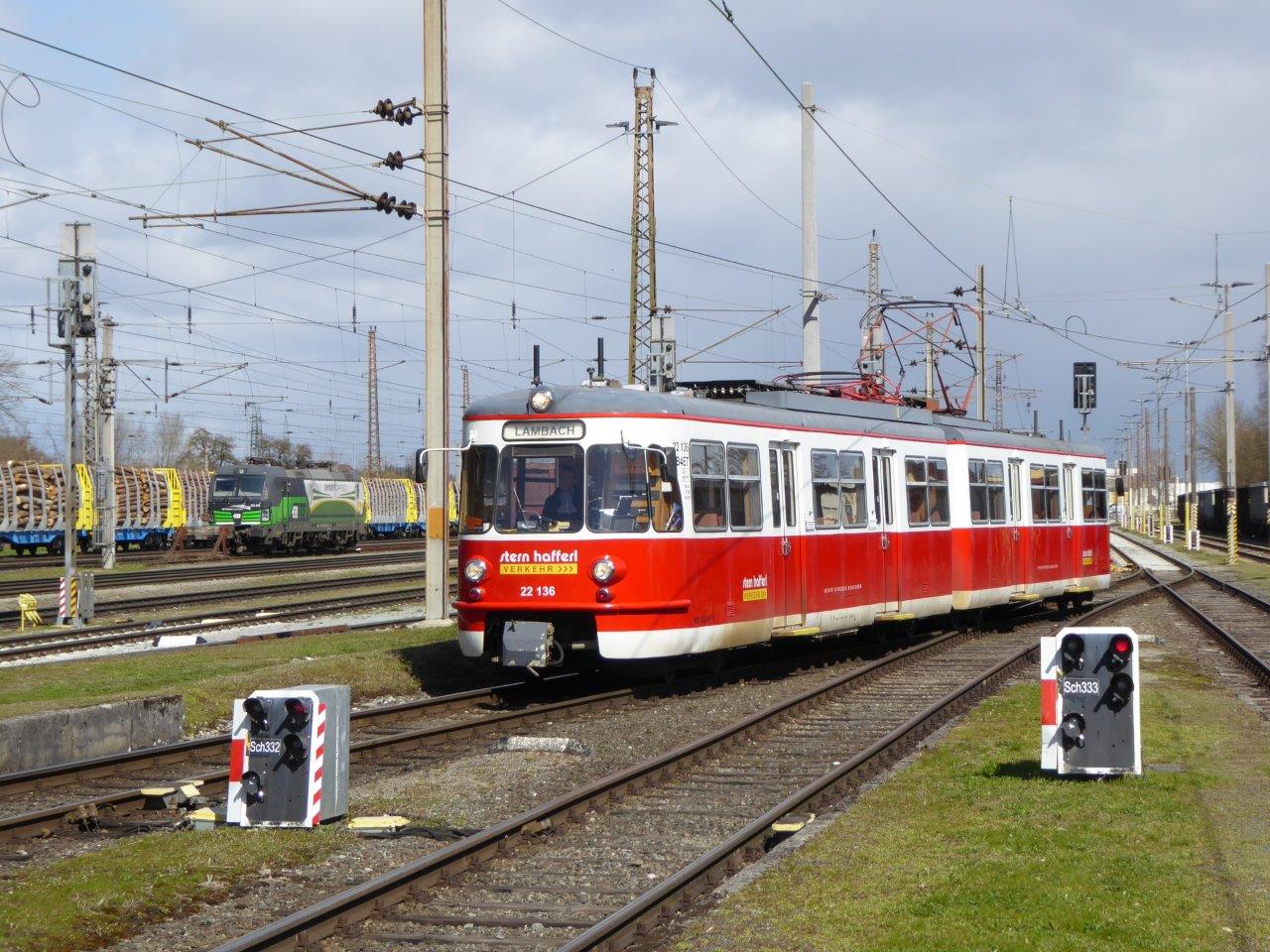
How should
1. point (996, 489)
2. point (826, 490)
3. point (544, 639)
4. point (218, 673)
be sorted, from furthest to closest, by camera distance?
point (996, 489), point (826, 490), point (218, 673), point (544, 639)

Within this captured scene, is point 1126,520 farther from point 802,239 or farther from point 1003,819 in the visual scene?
point 1003,819

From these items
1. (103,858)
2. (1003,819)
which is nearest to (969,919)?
(1003,819)

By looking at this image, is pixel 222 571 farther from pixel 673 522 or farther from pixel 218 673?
pixel 673 522

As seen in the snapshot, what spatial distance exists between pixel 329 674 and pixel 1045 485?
1450 cm

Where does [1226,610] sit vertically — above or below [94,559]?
below

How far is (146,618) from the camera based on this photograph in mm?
26688

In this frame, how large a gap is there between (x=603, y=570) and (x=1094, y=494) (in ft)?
54.4

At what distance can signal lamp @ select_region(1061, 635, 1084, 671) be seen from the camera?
1036cm

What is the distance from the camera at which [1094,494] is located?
28625 millimetres

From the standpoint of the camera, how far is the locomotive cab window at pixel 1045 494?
2550cm

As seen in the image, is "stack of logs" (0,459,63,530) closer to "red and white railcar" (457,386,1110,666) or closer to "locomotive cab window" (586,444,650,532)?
"red and white railcar" (457,386,1110,666)

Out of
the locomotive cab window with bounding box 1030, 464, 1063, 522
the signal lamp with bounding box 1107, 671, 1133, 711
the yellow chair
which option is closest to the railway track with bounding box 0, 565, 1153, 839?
the signal lamp with bounding box 1107, 671, 1133, 711

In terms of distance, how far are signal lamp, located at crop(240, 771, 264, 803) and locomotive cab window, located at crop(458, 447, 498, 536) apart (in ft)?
20.4

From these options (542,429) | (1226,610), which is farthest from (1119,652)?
(1226,610)
